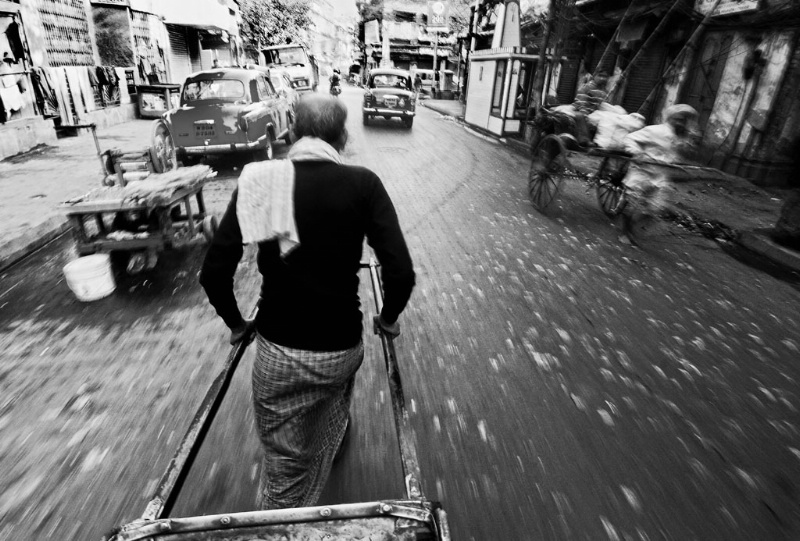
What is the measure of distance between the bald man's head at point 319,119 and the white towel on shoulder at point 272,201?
92 mm

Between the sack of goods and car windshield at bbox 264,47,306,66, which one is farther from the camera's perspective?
car windshield at bbox 264,47,306,66

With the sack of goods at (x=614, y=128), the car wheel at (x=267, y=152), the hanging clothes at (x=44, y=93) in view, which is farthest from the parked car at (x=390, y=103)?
the sack of goods at (x=614, y=128)

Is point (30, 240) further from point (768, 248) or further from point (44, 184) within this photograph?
point (768, 248)

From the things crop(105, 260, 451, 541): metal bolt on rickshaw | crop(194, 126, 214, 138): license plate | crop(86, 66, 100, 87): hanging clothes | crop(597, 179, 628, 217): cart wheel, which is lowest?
crop(597, 179, 628, 217): cart wheel

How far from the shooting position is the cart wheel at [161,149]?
6.91m

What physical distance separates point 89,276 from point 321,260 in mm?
3961

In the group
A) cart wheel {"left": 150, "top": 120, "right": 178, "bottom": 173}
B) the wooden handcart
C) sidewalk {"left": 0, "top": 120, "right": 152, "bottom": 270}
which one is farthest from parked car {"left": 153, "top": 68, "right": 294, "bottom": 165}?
the wooden handcart

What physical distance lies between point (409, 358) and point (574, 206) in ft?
20.1

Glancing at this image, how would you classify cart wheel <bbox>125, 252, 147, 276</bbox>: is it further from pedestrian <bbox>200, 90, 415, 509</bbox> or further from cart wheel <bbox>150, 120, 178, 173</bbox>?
pedestrian <bbox>200, 90, 415, 509</bbox>

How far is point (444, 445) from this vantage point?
3068mm

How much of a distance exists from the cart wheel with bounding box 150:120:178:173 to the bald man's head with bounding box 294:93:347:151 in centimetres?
576

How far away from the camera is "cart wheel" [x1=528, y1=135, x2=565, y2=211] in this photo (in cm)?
772

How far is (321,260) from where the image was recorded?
1945 mm

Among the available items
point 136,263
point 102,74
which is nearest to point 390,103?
point 102,74
